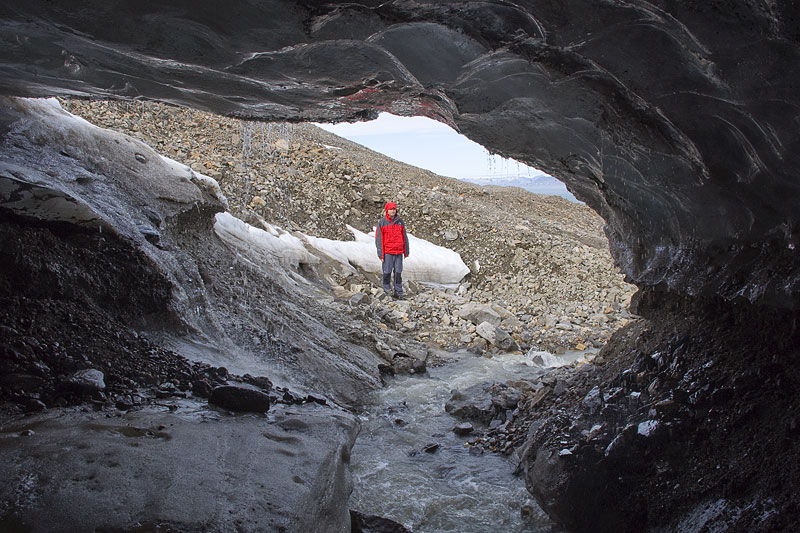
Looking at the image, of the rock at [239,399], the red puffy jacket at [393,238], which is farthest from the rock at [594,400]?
the red puffy jacket at [393,238]

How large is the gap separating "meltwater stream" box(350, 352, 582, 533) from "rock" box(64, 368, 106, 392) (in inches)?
68.8

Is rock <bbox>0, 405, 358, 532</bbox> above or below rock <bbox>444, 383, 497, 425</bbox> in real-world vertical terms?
above

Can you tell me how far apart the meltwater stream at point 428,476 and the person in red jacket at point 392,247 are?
3.52 m

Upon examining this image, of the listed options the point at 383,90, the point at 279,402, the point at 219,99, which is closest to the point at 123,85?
the point at 219,99

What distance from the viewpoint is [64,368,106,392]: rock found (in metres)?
3.29

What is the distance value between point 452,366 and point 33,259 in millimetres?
4580

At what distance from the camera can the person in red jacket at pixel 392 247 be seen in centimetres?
913

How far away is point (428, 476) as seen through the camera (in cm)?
399

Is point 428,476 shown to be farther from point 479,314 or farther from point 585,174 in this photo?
point 479,314

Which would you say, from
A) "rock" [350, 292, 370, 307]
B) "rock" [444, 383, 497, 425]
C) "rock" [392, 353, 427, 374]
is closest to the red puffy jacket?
"rock" [350, 292, 370, 307]

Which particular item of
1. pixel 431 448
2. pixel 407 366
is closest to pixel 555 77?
pixel 431 448

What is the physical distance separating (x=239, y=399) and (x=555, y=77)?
269 cm

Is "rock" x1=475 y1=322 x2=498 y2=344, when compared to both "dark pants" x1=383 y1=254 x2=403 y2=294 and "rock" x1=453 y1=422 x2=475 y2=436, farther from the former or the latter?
"rock" x1=453 y1=422 x2=475 y2=436

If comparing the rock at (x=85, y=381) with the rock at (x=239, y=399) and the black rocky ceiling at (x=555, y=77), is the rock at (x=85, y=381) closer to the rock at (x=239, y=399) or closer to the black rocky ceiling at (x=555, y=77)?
the rock at (x=239, y=399)
